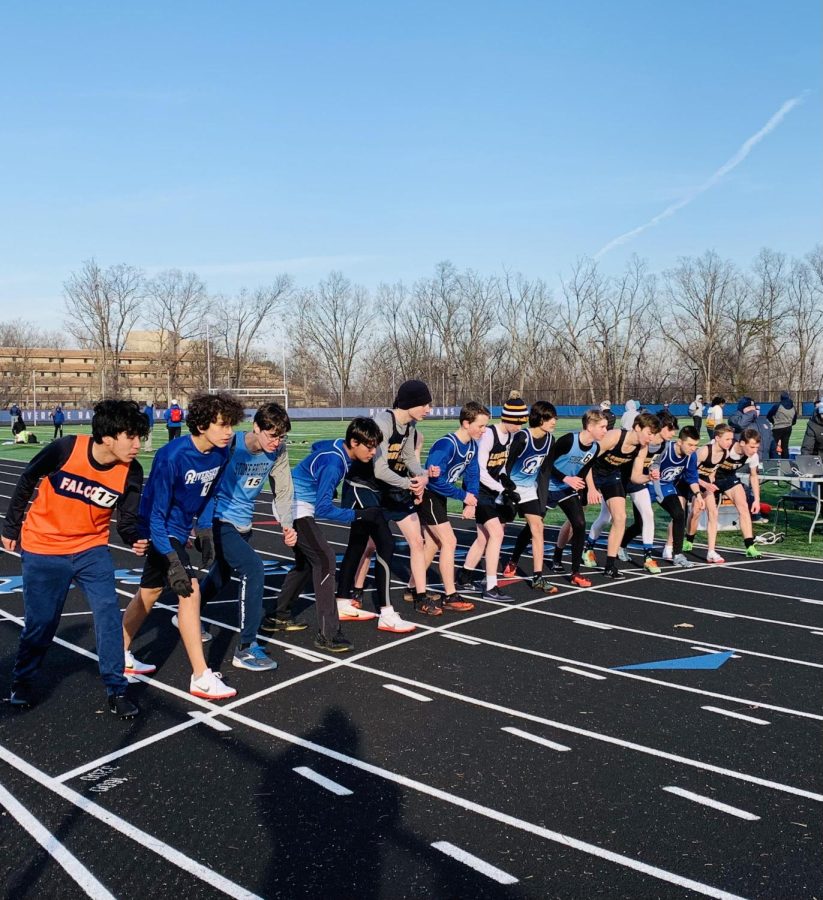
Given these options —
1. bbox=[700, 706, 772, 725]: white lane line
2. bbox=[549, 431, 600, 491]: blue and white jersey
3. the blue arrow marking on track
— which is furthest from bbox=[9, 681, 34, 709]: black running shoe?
bbox=[549, 431, 600, 491]: blue and white jersey

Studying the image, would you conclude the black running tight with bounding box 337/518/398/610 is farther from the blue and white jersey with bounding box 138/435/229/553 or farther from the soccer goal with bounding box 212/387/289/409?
the soccer goal with bounding box 212/387/289/409

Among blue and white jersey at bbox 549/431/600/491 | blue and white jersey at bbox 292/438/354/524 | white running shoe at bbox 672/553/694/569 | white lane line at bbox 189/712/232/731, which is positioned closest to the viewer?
white lane line at bbox 189/712/232/731

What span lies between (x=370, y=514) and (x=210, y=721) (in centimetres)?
282

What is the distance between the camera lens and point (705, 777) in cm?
497

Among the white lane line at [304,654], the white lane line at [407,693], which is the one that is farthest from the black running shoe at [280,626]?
the white lane line at [407,693]

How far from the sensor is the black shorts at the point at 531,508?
9945 mm

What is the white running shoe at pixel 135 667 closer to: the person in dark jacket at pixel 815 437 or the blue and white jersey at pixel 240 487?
the blue and white jersey at pixel 240 487

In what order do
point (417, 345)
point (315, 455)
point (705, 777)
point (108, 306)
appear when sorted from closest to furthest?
point (705, 777), point (315, 455), point (108, 306), point (417, 345)

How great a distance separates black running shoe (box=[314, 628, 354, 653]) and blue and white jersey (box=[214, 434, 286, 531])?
1.07 meters

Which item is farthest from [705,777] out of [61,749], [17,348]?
[17,348]

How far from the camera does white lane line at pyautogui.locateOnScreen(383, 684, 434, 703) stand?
20.6ft

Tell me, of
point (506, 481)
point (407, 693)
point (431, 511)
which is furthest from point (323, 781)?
point (506, 481)

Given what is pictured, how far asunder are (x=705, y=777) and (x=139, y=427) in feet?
12.2

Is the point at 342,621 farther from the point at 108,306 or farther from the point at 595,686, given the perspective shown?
the point at 108,306
